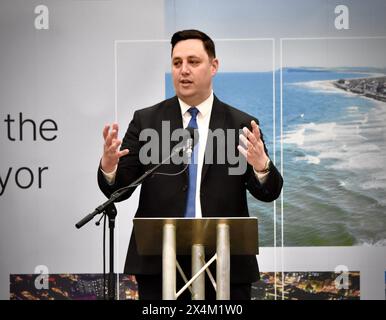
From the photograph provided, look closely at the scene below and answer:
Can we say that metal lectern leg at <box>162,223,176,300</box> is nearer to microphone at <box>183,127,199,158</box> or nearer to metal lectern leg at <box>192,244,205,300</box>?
metal lectern leg at <box>192,244,205,300</box>

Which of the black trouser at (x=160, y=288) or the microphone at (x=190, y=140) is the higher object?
the microphone at (x=190, y=140)

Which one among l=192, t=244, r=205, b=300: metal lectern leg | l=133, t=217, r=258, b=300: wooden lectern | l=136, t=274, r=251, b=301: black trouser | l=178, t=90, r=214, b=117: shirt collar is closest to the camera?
l=133, t=217, r=258, b=300: wooden lectern

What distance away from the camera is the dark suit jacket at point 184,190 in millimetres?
3998

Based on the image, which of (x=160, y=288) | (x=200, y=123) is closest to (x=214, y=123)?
(x=200, y=123)

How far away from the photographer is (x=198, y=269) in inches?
142

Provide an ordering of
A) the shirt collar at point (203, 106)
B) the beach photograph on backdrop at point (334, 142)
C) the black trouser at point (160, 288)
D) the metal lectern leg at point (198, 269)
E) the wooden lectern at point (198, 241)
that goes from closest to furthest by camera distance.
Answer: the wooden lectern at point (198, 241), the metal lectern leg at point (198, 269), the black trouser at point (160, 288), the shirt collar at point (203, 106), the beach photograph on backdrop at point (334, 142)

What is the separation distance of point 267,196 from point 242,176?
227 millimetres

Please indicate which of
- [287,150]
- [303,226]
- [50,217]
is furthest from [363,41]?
[50,217]

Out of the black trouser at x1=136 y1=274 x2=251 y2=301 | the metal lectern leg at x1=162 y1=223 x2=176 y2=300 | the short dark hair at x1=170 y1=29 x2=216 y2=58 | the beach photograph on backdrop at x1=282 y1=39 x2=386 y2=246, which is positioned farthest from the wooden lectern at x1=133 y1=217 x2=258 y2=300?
the beach photograph on backdrop at x1=282 y1=39 x2=386 y2=246

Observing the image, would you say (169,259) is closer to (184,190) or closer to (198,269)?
(198,269)

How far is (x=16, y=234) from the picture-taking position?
6066mm

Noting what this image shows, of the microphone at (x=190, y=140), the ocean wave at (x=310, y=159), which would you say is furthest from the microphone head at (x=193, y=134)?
the ocean wave at (x=310, y=159)

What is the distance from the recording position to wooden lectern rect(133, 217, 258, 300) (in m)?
3.47

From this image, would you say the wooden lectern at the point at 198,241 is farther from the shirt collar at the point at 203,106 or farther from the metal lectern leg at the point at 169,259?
the shirt collar at the point at 203,106
